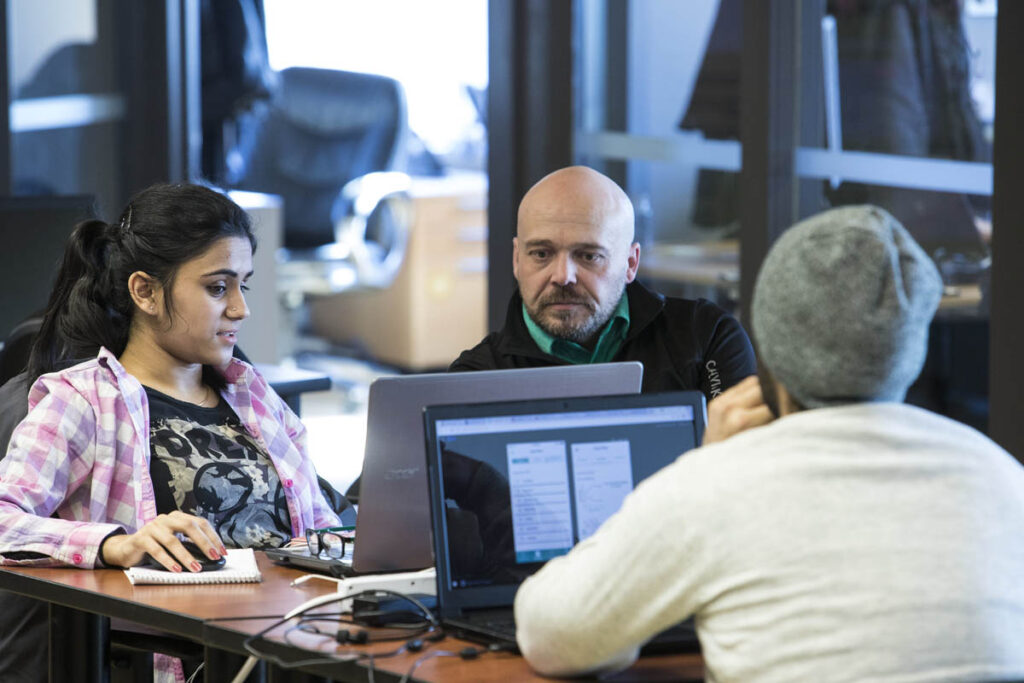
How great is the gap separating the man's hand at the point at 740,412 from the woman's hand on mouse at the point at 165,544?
0.75 metres

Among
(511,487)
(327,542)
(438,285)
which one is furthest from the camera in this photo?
(438,285)

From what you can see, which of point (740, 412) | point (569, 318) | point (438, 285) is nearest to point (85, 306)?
point (569, 318)

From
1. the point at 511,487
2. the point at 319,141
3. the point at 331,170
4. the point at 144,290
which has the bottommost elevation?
the point at 331,170

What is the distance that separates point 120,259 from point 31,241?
1350mm

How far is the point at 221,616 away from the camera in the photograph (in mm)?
1773

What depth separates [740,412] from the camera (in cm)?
156

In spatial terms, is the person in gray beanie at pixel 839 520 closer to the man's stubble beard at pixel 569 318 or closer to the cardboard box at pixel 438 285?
the man's stubble beard at pixel 569 318

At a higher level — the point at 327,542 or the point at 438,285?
the point at 327,542

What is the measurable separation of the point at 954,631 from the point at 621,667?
0.37 meters

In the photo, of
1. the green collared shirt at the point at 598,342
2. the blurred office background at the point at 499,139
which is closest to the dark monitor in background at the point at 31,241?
the blurred office background at the point at 499,139

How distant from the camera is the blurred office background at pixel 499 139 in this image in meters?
3.54

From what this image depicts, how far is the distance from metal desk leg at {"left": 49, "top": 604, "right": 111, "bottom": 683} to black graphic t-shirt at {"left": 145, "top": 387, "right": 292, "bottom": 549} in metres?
0.25

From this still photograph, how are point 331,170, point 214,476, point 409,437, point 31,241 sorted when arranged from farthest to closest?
1. point 331,170
2. point 31,241
3. point 214,476
4. point 409,437

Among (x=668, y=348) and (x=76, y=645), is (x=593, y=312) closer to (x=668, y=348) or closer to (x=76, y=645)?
(x=668, y=348)
